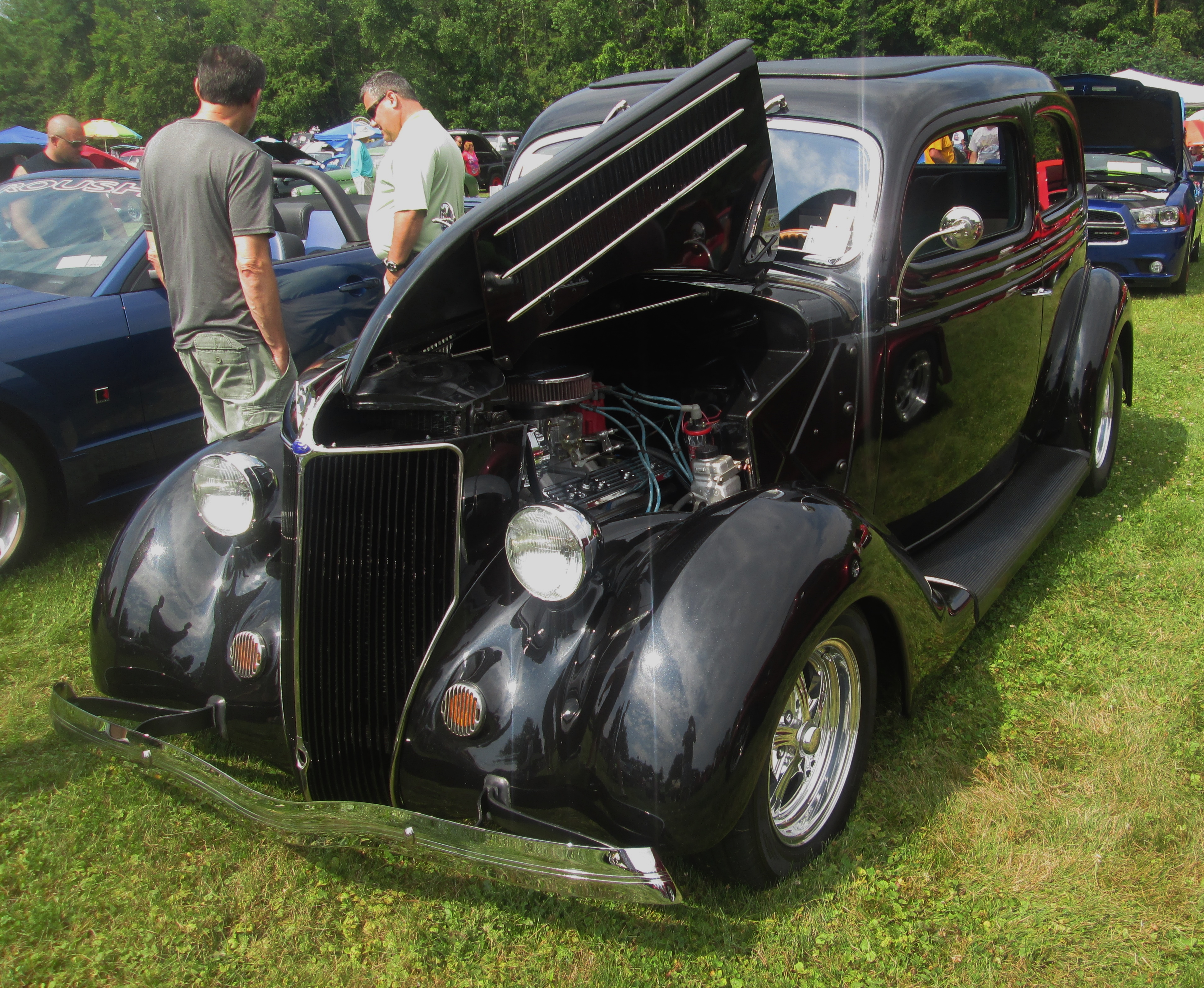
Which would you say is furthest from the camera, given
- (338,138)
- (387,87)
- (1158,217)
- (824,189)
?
(338,138)

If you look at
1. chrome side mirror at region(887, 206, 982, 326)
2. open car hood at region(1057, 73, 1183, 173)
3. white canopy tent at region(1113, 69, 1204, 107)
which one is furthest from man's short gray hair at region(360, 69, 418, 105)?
white canopy tent at region(1113, 69, 1204, 107)

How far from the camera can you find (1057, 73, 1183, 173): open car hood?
26.8ft

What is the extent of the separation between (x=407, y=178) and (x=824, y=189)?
2.28 m

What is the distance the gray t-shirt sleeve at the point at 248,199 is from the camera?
3.42 metres

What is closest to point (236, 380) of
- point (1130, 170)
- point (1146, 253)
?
point (1146, 253)

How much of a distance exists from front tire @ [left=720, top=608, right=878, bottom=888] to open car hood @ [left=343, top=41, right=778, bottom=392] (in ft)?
3.65

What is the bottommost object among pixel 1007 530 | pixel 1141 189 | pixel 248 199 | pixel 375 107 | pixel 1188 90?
pixel 1188 90

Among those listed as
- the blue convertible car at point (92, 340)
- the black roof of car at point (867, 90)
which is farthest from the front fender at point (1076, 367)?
the blue convertible car at point (92, 340)

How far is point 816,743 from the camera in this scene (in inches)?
90.2

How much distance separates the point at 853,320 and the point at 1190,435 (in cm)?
379

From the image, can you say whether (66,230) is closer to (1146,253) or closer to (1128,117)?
(1128,117)

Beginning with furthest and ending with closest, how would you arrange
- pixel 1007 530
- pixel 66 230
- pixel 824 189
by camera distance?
1. pixel 66 230
2. pixel 1007 530
3. pixel 824 189

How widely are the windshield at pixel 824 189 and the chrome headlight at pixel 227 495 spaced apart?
1819mm

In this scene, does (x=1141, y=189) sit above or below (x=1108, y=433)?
below
